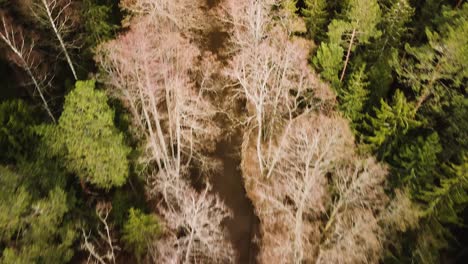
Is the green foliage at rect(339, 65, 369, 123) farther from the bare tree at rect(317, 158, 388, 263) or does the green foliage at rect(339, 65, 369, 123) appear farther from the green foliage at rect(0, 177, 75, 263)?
the green foliage at rect(0, 177, 75, 263)

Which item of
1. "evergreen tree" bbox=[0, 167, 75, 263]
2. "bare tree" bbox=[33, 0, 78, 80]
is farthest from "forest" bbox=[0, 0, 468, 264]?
"bare tree" bbox=[33, 0, 78, 80]

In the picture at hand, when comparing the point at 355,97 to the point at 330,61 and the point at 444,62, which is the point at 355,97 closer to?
the point at 330,61

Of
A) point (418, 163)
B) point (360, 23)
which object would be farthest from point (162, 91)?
point (418, 163)

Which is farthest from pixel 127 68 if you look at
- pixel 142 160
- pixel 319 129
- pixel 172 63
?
pixel 319 129

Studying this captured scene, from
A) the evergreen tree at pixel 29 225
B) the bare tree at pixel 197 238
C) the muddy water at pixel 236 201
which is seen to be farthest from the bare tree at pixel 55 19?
the bare tree at pixel 197 238

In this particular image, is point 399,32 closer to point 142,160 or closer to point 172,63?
point 172,63

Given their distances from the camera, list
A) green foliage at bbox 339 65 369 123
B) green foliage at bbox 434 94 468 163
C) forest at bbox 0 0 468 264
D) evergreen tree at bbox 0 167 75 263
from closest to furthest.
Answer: evergreen tree at bbox 0 167 75 263, forest at bbox 0 0 468 264, green foliage at bbox 434 94 468 163, green foliage at bbox 339 65 369 123

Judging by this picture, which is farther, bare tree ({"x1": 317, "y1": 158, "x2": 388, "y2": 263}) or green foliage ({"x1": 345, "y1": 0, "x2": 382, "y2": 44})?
green foliage ({"x1": 345, "y1": 0, "x2": 382, "y2": 44})
